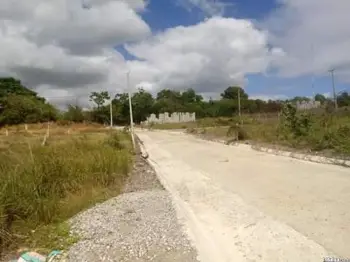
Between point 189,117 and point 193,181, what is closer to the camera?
point 193,181

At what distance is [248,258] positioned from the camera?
165 inches

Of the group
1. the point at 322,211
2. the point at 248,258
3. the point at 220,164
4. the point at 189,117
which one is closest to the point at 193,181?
the point at 220,164

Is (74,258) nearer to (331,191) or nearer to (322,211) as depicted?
(322,211)

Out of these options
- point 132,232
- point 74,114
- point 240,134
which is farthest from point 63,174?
point 74,114

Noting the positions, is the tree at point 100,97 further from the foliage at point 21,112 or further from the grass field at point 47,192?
the grass field at point 47,192

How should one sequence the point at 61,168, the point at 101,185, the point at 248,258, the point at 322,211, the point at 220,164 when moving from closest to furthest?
the point at 248,258
the point at 322,211
the point at 61,168
the point at 101,185
the point at 220,164

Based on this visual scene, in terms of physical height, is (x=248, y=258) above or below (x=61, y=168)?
below

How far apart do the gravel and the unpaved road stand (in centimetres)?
25

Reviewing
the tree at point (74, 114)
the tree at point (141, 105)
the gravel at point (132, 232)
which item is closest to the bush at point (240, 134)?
the gravel at point (132, 232)

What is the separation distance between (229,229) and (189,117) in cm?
7194

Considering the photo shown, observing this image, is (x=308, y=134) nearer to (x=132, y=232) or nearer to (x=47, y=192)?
(x=47, y=192)

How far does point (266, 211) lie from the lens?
606cm

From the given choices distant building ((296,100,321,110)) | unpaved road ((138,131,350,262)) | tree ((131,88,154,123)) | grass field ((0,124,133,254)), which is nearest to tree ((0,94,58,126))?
tree ((131,88,154,123))

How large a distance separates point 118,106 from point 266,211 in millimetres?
80884
